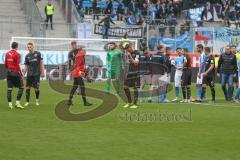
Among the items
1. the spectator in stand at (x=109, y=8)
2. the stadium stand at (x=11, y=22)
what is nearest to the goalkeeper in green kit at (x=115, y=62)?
the stadium stand at (x=11, y=22)

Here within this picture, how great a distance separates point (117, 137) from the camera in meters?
12.9

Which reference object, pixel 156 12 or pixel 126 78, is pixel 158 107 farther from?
pixel 156 12

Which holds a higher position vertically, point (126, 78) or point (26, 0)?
point (26, 0)

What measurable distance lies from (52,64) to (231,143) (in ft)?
82.2

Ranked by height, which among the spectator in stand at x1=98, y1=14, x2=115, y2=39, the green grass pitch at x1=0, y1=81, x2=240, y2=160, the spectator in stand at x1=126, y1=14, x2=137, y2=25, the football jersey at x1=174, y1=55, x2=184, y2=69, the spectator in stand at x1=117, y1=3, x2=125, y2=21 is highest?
the spectator in stand at x1=117, y1=3, x2=125, y2=21

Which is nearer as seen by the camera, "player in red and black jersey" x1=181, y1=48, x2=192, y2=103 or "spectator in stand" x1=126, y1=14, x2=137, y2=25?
"player in red and black jersey" x1=181, y1=48, x2=192, y2=103

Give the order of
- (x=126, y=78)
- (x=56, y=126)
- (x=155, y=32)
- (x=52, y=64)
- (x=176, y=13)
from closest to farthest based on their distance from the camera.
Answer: (x=56, y=126), (x=126, y=78), (x=52, y=64), (x=155, y=32), (x=176, y=13)

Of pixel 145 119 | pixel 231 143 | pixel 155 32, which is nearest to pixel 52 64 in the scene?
pixel 155 32

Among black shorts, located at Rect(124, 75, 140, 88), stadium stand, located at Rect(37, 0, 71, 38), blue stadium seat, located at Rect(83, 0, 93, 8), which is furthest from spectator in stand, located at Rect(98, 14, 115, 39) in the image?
black shorts, located at Rect(124, 75, 140, 88)

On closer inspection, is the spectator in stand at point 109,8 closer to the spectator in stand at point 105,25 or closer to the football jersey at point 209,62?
the spectator in stand at point 105,25

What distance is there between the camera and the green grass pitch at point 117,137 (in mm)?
10812

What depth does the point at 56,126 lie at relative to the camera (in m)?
14.6

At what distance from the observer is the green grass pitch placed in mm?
10812

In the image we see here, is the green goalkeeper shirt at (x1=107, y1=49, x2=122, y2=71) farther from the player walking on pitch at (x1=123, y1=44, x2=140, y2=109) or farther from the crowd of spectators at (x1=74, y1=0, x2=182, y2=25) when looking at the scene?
the crowd of spectators at (x1=74, y1=0, x2=182, y2=25)
